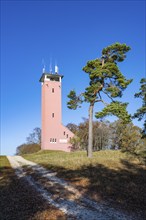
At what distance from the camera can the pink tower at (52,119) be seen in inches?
2013

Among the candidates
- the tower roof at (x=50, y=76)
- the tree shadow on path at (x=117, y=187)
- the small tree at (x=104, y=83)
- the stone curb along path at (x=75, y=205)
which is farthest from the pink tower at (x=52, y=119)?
the stone curb along path at (x=75, y=205)

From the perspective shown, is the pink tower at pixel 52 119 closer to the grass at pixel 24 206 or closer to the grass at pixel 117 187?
the grass at pixel 117 187

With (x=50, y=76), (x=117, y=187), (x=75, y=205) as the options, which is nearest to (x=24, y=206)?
(x=75, y=205)

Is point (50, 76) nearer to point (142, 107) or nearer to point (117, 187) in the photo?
point (142, 107)

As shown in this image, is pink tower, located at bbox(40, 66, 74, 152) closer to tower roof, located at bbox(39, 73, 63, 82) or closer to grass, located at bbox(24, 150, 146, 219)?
tower roof, located at bbox(39, 73, 63, 82)

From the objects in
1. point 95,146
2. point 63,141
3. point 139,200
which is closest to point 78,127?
point 95,146

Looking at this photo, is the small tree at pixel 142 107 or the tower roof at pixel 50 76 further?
the tower roof at pixel 50 76

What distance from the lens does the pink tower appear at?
51.1 meters

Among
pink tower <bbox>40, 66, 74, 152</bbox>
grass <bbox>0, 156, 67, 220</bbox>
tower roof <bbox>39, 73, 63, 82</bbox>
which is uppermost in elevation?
tower roof <bbox>39, 73, 63, 82</bbox>

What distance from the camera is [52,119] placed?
51.8 meters

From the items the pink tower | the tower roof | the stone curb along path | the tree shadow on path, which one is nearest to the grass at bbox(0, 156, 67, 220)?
the stone curb along path

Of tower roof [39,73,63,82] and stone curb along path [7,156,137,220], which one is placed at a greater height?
tower roof [39,73,63,82]

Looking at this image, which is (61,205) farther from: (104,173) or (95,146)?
(95,146)

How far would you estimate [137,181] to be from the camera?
13.7 meters
